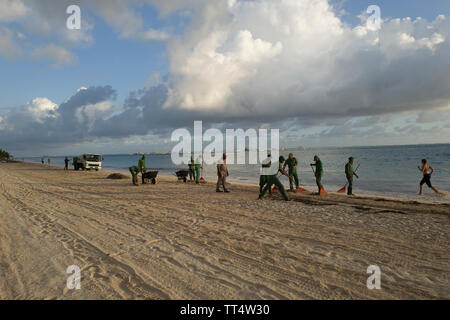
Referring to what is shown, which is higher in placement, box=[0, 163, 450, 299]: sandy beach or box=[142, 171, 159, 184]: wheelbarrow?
box=[142, 171, 159, 184]: wheelbarrow

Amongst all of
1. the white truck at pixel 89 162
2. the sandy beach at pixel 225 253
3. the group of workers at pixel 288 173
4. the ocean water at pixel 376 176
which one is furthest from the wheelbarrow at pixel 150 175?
the white truck at pixel 89 162

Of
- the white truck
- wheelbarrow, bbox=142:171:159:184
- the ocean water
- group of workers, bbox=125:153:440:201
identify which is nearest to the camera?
group of workers, bbox=125:153:440:201

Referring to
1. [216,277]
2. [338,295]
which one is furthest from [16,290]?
[338,295]

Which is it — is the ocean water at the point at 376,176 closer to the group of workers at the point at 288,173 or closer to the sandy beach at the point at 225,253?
the group of workers at the point at 288,173

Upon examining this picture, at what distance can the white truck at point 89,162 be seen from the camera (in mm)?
33625

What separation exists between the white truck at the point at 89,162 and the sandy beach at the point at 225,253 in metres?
26.9

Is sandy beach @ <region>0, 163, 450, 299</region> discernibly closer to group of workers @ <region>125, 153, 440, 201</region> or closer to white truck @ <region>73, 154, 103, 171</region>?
group of workers @ <region>125, 153, 440, 201</region>

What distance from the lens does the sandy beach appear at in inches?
139

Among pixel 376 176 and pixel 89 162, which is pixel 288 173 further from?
pixel 89 162

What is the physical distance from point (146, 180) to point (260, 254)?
1505 cm

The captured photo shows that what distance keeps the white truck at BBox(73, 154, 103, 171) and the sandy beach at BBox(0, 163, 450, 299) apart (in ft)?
88.3

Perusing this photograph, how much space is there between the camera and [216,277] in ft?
12.7

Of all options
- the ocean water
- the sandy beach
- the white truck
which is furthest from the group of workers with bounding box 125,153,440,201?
the white truck

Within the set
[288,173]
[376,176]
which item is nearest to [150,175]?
[288,173]
